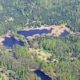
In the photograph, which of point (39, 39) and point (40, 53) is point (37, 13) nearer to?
point (39, 39)

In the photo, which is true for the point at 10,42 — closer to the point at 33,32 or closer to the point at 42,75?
the point at 33,32

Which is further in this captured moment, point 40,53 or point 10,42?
point 10,42

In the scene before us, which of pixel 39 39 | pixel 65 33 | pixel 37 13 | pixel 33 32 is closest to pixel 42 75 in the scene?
pixel 39 39

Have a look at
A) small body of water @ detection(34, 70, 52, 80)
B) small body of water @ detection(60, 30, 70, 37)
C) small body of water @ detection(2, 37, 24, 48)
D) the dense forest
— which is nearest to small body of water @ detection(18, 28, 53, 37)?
the dense forest

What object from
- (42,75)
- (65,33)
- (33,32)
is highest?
(33,32)

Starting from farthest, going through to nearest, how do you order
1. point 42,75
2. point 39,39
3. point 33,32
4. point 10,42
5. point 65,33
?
1. point 33,32
2. point 65,33
3. point 10,42
4. point 39,39
5. point 42,75

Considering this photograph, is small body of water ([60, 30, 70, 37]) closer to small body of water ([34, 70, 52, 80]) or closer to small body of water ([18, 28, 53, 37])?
small body of water ([18, 28, 53, 37])

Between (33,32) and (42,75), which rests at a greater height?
(33,32)

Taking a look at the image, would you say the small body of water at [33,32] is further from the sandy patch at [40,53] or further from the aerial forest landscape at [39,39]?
the sandy patch at [40,53]

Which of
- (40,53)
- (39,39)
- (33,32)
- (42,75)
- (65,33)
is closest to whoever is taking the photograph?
(42,75)

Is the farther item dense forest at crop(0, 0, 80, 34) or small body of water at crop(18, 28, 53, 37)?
dense forest at crop(0, 0, 80, 34)
